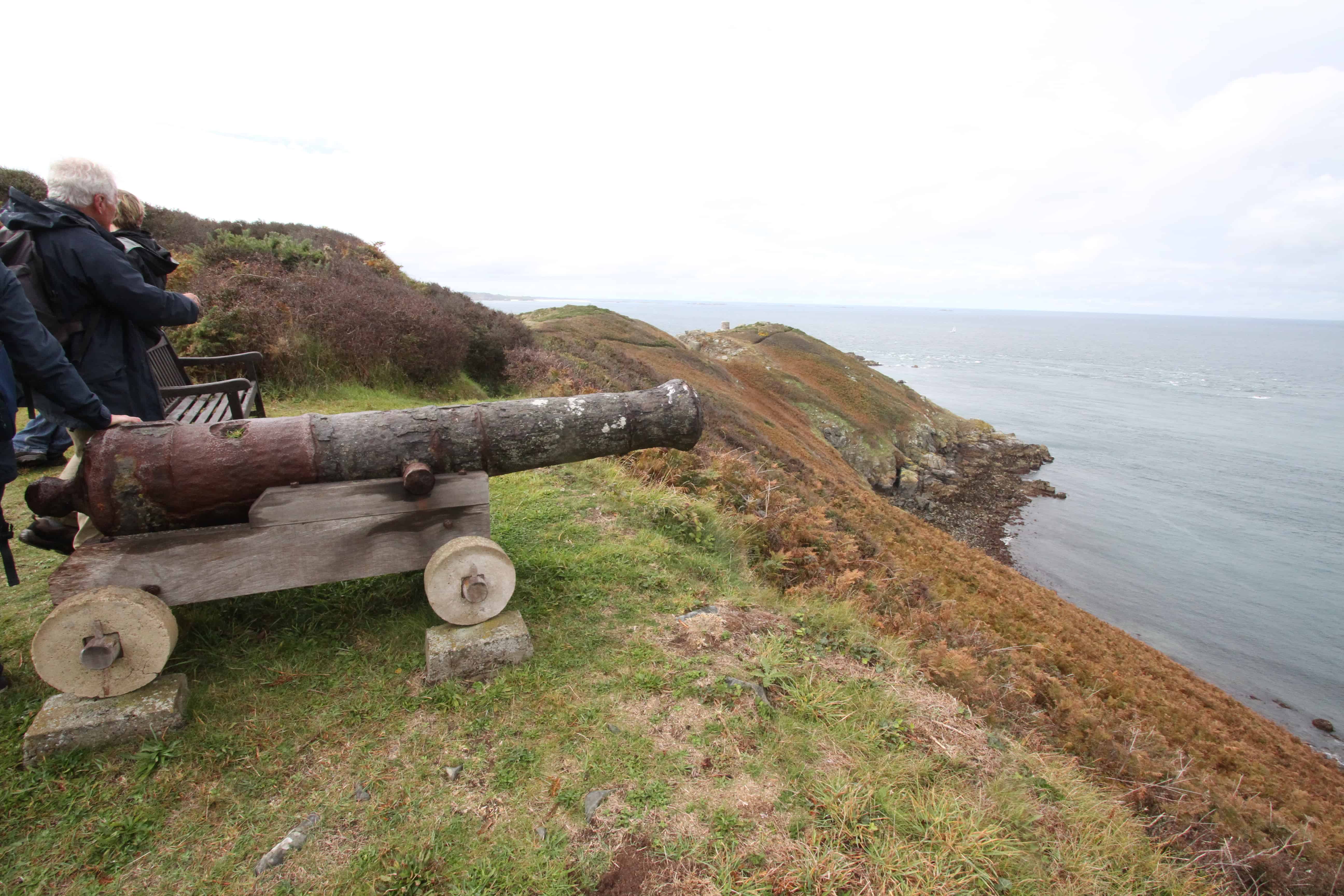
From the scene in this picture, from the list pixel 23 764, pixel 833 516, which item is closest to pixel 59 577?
pixel 23 764

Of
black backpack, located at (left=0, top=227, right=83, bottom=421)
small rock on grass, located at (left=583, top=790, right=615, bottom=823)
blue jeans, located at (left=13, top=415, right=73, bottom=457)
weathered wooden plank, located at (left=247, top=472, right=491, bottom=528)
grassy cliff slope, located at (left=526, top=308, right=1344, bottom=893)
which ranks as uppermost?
black backpack, located at (left=0, top=227, right=83, bottom=421)

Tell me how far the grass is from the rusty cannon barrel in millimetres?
1092

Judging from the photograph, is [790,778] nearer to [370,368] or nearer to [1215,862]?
[1215,862]

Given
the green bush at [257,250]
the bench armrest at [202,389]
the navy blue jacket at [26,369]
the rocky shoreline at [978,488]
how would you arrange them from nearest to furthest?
the navy blue jacket at [26,369], the bench armrest at [202,389], the green bush at [257,250], the rocky shoreline at [978,488]

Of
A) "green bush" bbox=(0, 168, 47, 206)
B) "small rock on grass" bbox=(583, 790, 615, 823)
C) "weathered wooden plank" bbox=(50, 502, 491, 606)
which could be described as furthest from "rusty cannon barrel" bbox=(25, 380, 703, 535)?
"green bush" bbox=(0, 168, 47, 206)

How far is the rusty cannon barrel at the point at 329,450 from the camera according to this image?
3.24m

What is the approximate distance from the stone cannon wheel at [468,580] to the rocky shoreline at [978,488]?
25149 mm

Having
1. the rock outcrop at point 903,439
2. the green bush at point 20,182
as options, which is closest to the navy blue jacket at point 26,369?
the green bush at point 20,182

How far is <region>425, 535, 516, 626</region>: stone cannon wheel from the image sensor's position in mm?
3762

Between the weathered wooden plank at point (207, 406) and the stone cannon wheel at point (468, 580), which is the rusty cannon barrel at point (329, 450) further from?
the weathered wooden plank at point (207, 406)

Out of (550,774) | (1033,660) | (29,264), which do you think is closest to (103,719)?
(550,774)

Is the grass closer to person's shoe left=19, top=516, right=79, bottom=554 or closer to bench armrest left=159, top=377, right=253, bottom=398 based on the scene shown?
person's shoe left=19, top=516, right=79, bottom=554

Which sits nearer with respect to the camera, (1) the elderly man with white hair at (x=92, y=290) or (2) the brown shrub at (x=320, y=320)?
(1) the elderly man with white hair at (x=92, y=290)

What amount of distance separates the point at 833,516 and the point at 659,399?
1009cm
